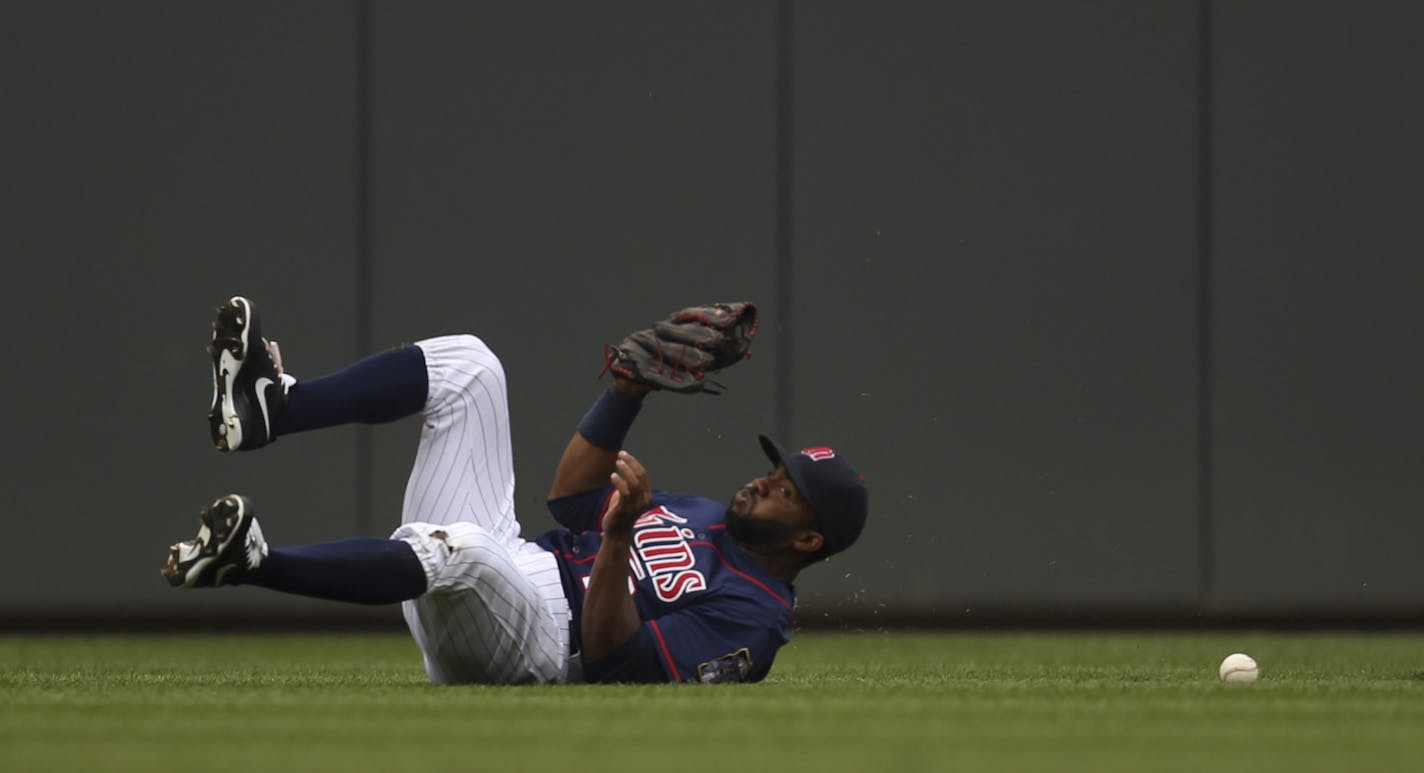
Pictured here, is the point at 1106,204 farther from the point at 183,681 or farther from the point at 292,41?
the point at 183,681

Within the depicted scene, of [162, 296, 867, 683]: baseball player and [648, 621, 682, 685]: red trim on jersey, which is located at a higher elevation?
[162, 296, 867, 683]: baseball player

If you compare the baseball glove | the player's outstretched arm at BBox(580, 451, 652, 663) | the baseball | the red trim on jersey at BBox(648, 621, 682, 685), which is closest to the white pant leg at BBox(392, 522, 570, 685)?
the player's outstretched arm at BBox(580, 451, 652, 663)

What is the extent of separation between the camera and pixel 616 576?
Answer: 455 centimetres

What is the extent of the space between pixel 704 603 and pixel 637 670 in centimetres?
24

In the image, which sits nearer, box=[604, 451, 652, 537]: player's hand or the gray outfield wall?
box=[604, 451, 652, 537]: player's hand

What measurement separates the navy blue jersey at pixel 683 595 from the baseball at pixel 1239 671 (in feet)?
3.91

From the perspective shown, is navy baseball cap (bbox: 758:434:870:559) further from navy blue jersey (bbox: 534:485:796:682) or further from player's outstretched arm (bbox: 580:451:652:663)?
player's outstretched arm (bbox: 580:451:652:663)

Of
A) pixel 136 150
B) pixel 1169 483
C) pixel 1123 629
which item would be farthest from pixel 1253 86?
pixel 136 150

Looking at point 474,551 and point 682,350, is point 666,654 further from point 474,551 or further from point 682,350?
point 682,350

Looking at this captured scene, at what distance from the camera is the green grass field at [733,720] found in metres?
3.28

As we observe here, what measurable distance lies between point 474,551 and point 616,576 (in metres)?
0.30

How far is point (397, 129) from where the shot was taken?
29.7 feet

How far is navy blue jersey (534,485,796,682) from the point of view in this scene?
475cm

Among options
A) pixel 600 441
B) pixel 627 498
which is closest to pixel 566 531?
pixel 600 441
